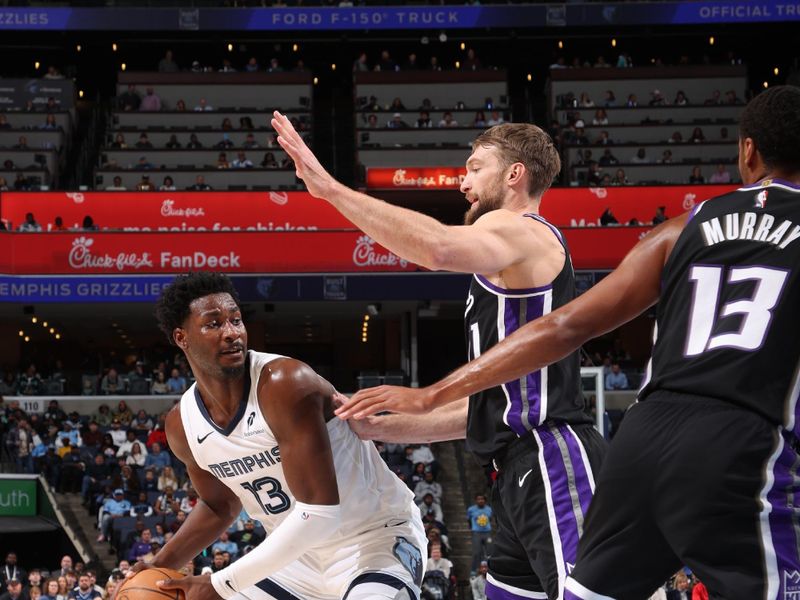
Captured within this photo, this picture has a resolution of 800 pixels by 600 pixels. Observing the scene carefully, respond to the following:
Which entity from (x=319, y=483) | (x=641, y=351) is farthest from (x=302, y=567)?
(x=641, y=351)

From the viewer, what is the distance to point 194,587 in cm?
461

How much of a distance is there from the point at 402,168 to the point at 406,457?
1069 cm

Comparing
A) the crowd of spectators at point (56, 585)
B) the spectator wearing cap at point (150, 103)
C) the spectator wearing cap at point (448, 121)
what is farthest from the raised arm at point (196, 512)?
the spectator wearing cap at point (150, 103)

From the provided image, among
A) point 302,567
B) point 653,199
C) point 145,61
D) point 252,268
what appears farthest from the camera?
point 145,61

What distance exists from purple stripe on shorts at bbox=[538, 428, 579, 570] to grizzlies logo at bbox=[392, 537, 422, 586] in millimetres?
1078

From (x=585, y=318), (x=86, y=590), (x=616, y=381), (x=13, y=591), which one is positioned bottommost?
(x=13, y=591)

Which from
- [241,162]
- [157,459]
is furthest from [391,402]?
[241,162]

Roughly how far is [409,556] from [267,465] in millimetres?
773

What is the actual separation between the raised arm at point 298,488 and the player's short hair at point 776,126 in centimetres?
218

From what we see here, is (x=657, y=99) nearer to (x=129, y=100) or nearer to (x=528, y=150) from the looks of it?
(x=129, y=100)

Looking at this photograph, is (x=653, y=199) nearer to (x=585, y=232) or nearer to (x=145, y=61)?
(x=585, y=232)

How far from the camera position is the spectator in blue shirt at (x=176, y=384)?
23.2 m

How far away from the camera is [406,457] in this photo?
1964 centimetres

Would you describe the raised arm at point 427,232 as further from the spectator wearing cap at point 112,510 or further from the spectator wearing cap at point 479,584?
the spectator wearing cap at point 112,510
